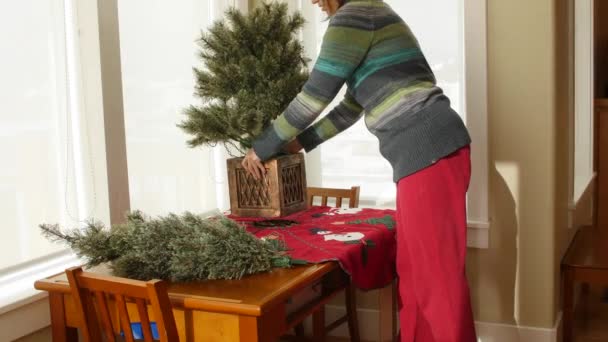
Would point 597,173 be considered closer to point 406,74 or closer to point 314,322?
point 314,322

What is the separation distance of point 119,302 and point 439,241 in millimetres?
948

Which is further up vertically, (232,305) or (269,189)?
(269,189)

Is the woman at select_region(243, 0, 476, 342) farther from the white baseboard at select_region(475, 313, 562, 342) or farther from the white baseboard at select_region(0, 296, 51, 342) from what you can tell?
the white baseboard at select_region(0, 296, 51, 342)

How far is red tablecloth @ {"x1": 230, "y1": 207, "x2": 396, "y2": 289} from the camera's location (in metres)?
1.96

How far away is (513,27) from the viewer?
9.15 ft

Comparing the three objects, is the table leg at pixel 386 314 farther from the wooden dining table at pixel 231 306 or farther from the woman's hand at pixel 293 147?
the woman's hand at pixel 293 147

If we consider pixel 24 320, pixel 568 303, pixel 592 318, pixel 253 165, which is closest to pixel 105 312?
pixel 24 320

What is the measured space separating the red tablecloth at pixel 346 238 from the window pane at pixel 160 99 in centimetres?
41

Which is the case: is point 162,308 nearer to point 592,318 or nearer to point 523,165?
point 523,165

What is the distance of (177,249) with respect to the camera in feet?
5.62

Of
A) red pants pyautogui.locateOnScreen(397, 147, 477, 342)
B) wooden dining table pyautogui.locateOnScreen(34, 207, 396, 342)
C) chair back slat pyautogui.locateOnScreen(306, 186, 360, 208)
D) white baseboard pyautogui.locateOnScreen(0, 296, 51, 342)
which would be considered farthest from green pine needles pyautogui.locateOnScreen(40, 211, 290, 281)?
chair back slat pyautogui.locateOnScreen(306, 186, 360, 208)

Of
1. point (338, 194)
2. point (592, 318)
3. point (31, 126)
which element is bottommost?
point (592, 318)

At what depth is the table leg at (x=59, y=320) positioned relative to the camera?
1.82 metres

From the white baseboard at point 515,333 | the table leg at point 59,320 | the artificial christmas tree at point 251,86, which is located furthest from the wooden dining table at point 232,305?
the white baseboard at point 515,333
